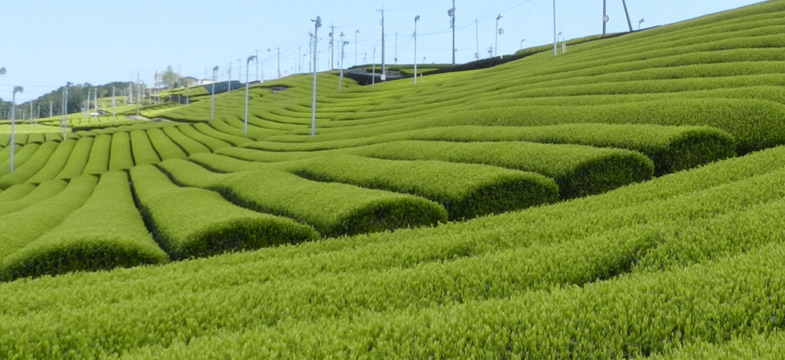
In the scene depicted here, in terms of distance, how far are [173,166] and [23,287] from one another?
32132 mm

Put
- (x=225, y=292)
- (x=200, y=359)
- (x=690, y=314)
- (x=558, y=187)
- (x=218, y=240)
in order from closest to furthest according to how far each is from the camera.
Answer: (x=200, y=359), (x=690, y=314), (x=225, y=292), (x=218, y=240), (x=558, y=187)

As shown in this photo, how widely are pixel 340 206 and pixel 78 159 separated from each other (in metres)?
48.6

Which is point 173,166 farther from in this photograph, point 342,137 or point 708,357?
point 708,357

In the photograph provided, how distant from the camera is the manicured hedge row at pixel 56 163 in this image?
156ft

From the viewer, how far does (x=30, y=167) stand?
5462cm

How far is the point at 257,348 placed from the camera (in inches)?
254

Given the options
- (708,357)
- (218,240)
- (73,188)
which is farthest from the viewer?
(73,188)

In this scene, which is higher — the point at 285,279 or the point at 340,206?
the point at 340,206

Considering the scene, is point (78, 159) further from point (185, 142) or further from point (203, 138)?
point (203, 138)

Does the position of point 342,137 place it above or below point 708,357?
above

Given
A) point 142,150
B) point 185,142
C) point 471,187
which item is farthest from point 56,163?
point 471,187

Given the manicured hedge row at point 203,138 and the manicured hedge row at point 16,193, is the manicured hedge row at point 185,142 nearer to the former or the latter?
A: the manicured hedge row at point 203,138

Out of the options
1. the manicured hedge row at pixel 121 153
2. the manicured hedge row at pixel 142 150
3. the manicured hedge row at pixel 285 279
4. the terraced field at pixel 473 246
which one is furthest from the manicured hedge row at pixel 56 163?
the manicured hedge row at pixel 285 279

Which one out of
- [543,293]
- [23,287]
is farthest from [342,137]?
[543,293]
